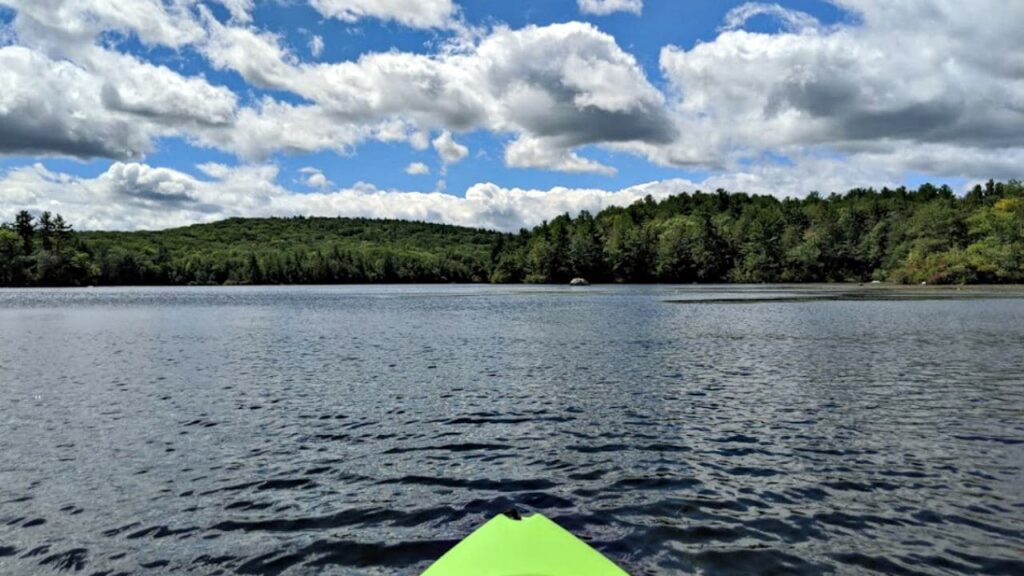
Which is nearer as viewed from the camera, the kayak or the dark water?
the kayak

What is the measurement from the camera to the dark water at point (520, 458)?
10.4m

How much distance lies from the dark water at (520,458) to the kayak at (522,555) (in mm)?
2670

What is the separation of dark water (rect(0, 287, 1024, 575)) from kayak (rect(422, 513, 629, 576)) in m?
2.67

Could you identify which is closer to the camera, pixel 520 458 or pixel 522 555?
pixel 522 555

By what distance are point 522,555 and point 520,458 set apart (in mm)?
8265

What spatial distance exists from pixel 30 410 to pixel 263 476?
13807 mm

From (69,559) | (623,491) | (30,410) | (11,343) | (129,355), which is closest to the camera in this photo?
(69,559)

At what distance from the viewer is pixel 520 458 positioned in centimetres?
1558

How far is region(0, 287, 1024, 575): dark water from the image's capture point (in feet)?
34.2

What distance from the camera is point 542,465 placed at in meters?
15.0

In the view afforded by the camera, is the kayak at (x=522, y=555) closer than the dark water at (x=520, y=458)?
Yes

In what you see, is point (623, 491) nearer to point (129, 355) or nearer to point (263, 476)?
point (263, 476)

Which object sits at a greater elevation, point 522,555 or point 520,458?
point 522,555

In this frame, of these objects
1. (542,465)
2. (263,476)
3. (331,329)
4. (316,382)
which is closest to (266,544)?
(263,476)
